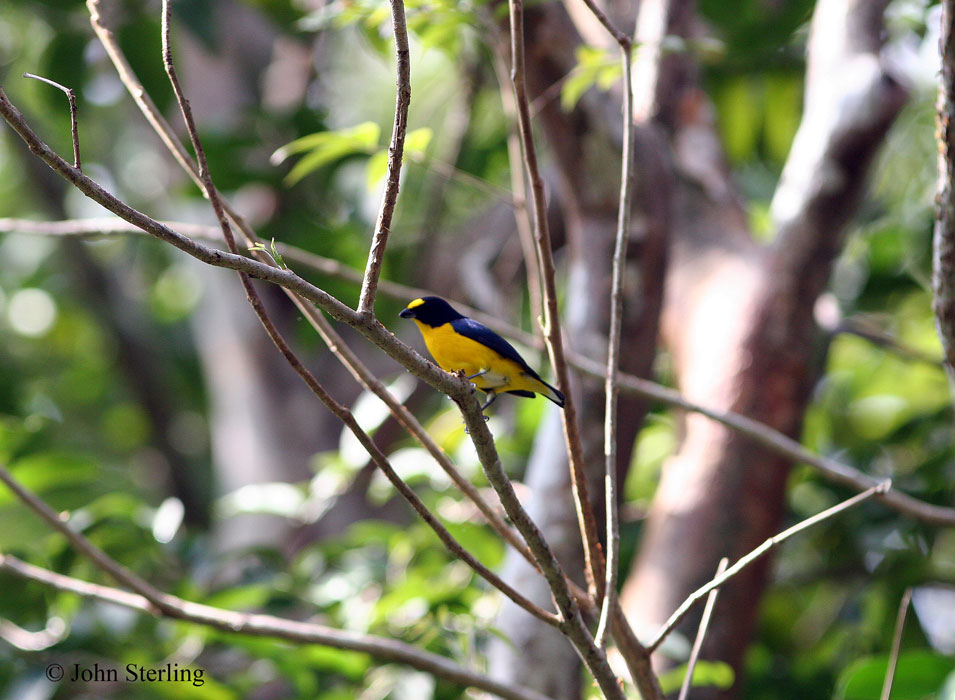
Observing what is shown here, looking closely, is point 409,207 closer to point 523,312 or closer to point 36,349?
point 523,312

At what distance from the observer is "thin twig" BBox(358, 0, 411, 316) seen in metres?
1.18

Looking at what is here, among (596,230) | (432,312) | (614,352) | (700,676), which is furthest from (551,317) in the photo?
(596,230)

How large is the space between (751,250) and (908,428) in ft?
4.58

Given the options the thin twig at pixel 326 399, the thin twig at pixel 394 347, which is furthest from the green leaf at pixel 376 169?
the thin twig at pixel 326 399

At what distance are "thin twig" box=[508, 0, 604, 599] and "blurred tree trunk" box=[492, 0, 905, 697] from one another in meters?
1.41

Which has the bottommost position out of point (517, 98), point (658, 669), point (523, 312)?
point (658, 669)

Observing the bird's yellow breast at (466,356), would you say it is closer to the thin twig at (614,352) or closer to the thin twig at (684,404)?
the thin twig at (684,404)

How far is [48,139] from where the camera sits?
7465 mm

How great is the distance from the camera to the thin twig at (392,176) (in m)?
1.18

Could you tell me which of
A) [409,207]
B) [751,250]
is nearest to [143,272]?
[409,207]

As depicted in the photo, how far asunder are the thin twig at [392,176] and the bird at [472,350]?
979mm

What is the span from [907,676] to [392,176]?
2.27 metres

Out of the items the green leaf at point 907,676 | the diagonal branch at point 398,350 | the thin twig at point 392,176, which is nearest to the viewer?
the diagonal branch at point 398,350

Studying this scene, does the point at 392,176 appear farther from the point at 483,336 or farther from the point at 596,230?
the point at 596,230
